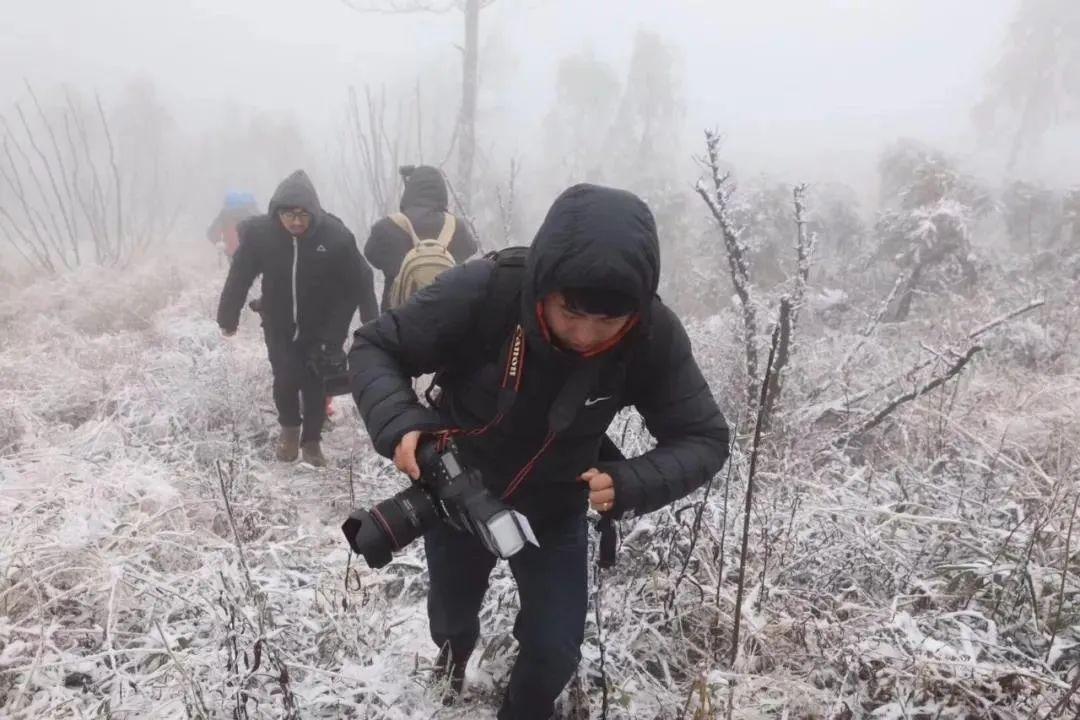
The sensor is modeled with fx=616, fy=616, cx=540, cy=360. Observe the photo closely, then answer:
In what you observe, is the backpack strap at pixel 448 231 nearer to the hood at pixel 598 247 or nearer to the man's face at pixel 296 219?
the man's face at pixel 296 219


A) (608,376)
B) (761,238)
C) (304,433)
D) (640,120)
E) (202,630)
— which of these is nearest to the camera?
(608,376)

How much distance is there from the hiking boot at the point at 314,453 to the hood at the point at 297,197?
4.93ft

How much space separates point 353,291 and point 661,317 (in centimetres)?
289

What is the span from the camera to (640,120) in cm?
2534

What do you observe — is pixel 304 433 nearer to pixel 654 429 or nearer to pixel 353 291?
pixel 353 291

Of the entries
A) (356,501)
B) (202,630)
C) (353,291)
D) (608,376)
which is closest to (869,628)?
(608,376)

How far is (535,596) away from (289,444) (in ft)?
10.3

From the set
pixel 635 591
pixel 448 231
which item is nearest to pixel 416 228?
pixel 448 231

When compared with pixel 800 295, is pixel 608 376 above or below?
above

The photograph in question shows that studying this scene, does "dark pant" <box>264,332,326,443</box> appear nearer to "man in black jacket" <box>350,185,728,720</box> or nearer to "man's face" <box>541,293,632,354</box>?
"man in black jacket" <box>350,185,728,720</box>

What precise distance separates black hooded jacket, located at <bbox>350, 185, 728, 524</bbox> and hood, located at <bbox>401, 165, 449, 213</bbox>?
3.03 meters

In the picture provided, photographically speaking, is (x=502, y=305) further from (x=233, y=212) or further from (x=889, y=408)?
(x=233, y=212)

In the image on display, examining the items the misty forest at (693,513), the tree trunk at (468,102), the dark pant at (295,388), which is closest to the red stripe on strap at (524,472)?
the misty forest at (693,513)

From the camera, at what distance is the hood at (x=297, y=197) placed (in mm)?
3439
